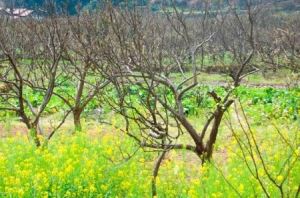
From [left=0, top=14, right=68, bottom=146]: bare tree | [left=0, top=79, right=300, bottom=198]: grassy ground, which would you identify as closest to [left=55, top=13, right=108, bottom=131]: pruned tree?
[left=0, top=14, right=68, bottom=146]: bare tree

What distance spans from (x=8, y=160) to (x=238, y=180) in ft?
13.5

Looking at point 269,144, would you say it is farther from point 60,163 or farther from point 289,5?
point 289,5

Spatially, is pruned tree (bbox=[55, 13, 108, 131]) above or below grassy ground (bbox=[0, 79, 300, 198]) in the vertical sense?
above

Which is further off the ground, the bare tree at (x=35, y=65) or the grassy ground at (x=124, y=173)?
the bare tree at (x=35, y=65)

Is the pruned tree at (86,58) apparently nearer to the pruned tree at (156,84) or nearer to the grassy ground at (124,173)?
the pruned tree at (156,84)

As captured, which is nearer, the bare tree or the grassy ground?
the grassy ground

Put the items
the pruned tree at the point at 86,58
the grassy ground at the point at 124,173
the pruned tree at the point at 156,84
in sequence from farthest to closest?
the pruned tree at the point at 86,58
the pruned tree at the point at 156,84
the grassy ground at the point at 124,173

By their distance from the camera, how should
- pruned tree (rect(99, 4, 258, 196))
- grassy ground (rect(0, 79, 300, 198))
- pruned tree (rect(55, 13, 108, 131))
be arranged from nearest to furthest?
grassy ground (rect(0, 79, 300, 198)), pruned tree (rect(99, 4, 258, 196)), pruned tree (rect(55, 13, 108, 131))

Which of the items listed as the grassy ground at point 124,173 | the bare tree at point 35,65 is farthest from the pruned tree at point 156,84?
the bare tree at point 35,65

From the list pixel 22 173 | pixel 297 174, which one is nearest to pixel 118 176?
pixel 22 173

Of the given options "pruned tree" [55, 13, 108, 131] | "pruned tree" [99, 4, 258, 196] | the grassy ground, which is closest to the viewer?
the grassy ground

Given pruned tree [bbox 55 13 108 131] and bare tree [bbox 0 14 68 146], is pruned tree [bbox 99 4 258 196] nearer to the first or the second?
pruned tree [bbox 55 13 108 131]

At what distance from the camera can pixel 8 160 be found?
9.20 meters

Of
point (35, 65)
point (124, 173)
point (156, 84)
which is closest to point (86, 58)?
point (156, 84)
